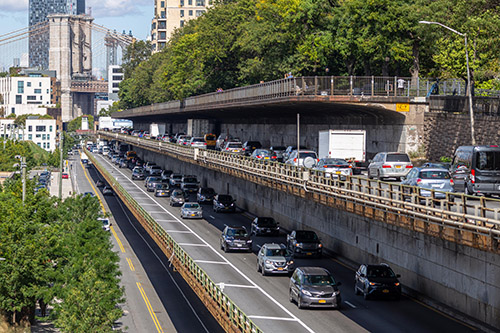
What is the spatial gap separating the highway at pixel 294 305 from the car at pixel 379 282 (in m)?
0.46

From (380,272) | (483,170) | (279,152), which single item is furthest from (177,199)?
(483,170)

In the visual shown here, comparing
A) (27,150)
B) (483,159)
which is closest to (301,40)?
(483,159)

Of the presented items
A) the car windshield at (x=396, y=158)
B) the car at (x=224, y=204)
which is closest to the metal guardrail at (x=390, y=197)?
the car windshield at (x=396, y=158)

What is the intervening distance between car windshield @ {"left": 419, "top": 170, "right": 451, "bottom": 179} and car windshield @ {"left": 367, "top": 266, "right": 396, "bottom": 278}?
5.33 m

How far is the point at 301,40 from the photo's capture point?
288ft

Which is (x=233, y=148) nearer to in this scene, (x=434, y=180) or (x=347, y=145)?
Answer: (x=347, y=145)

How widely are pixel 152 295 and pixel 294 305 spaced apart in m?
16.6

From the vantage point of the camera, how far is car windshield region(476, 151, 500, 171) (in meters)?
35.3

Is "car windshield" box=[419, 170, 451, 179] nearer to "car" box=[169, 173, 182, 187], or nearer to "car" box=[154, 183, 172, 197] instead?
"car" box=[154, 183, 172, 197]

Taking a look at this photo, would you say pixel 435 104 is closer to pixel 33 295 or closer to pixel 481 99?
pixel 481 99

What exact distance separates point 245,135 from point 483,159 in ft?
253

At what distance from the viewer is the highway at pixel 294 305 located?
3475 cm

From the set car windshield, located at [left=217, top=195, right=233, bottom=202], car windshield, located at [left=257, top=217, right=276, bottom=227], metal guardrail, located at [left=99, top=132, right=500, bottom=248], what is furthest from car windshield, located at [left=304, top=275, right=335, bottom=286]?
car windshield, located at [left=217, top=195, right=233, bottom=202]

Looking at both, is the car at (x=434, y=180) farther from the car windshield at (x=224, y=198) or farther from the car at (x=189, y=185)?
the car at (x=189, y=185)
